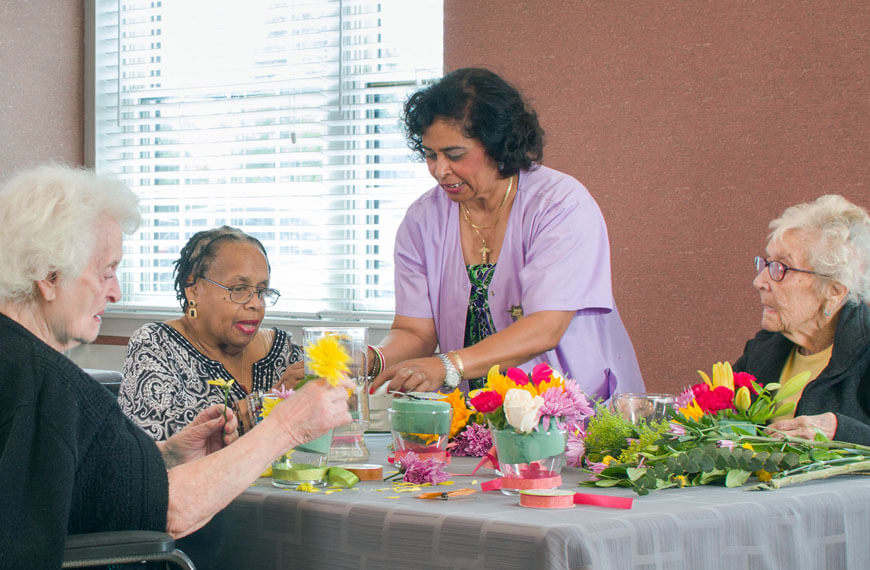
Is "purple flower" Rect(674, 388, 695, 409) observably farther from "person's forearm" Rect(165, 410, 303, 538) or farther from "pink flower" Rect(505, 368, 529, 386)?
"person's forearm" Rect(165, 410, 303, 538)

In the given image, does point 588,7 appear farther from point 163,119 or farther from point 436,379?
point 163,119

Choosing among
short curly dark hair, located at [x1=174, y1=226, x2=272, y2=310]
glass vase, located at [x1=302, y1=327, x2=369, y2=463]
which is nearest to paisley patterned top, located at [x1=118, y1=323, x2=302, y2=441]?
short curly dark hair, located at [x1=174, y1=226, x2=272, y2=310]

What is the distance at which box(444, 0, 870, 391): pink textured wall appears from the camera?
313cm

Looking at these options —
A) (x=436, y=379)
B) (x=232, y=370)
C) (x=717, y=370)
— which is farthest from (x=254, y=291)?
(x=717, y=370)

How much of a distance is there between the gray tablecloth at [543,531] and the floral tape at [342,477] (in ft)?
0.07

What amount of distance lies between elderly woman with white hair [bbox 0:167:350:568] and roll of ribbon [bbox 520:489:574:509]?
12.9 inches

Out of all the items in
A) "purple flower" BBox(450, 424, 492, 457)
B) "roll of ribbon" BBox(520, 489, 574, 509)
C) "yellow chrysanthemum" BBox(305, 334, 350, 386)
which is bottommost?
"purple flower" BBox(450, 424, 492, 457)

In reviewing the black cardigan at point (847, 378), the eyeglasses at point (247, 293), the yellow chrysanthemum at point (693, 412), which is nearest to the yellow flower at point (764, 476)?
the yellow chrysanthemum at point (693, 412)

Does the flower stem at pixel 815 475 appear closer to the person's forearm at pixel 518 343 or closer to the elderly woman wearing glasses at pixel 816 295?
the elderly woman wearing glasses at pixel 816 295

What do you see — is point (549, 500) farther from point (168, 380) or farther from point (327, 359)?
point (168, 380)

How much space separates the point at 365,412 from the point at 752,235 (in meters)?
1.91

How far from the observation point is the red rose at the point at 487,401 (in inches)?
61.8

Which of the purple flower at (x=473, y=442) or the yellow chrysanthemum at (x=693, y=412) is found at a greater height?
the yellow chrysanthemum at (x=693, y=412)

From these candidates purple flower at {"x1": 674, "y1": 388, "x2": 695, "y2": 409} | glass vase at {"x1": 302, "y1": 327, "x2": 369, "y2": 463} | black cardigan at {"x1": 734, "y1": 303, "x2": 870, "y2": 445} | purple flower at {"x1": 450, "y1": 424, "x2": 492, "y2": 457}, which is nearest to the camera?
glass vase at {"x1": 302, "y1": 327, "x2": 369, "y2": 463}
